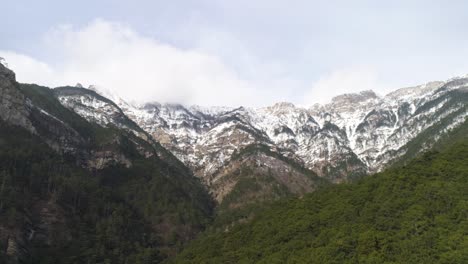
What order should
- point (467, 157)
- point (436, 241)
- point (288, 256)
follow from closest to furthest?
point (436, 241), point (288, 256), point (467, 157)

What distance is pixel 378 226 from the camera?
145000mm

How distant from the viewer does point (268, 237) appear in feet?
578

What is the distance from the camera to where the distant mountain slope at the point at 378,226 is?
417 ft

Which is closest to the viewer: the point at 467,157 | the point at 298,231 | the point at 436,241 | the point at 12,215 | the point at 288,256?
the point at 436,241

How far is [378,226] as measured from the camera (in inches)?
5709

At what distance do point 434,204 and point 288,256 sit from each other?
4805cm

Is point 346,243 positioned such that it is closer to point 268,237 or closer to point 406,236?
point 406,236

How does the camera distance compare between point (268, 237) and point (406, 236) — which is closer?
point (406, 236)

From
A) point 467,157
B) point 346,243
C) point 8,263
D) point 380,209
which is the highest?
point 467,157

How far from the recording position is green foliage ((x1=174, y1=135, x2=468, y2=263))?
417 feet

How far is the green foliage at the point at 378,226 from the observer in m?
127

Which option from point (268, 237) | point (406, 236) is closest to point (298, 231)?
point (268, 237)

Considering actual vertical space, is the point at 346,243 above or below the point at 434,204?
below

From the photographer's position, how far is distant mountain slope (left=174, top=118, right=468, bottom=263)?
127 m
